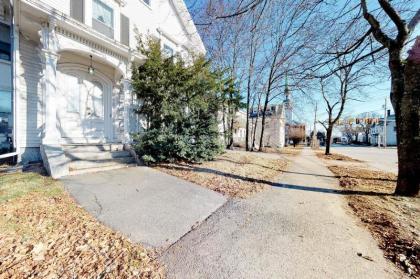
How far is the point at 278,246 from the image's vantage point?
2666 millimetres

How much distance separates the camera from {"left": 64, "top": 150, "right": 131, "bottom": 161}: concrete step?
19.1 ft

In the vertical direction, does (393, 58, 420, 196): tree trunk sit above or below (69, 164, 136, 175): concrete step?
above

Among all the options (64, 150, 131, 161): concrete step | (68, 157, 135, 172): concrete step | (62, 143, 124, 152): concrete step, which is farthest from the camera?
(62, 143, 124, 152): concrete step

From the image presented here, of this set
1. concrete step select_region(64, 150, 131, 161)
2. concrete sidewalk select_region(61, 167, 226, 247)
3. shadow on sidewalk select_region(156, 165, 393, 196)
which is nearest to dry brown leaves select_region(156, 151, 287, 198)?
shadow on sidewalk select_region(156, 165, 393, 196)

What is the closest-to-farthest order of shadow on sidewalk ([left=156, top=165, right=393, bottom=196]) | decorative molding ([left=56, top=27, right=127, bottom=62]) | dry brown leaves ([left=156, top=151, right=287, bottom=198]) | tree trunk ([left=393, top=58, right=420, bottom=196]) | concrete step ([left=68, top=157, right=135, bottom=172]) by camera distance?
tree trunk ([left=393, top=58, right=420, bottom=196]) < dry brown leaves ([left=156, top=151, right=287, bottom=198]) < shadow on sidewalk ([left=156, top=165, right=393, bottom=196]) < concrete step ([left=68, top=157, right=135, bottom=172]) < decorative molding ([left=56, top=27, right=127, bottom=62])

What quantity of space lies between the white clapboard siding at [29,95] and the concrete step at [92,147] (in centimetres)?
98

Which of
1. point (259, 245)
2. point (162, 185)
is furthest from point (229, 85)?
point (259, 245)

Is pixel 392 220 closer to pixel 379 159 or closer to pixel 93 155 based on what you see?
pixel 93 155

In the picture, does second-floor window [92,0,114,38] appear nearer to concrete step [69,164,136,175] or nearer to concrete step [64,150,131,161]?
concrete step [64,150,131,161]

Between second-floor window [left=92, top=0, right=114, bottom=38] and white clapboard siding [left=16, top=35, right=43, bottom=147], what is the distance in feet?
7.55

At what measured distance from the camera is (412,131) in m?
4.54

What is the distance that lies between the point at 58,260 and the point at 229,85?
9.76m

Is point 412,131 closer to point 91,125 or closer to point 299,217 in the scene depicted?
point 299,217

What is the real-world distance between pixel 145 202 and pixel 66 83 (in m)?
5.65
